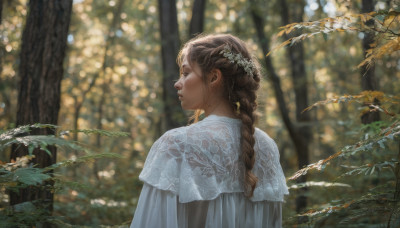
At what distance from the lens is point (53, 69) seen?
3.67 meters

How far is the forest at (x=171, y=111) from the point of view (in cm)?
253

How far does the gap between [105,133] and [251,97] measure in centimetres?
116

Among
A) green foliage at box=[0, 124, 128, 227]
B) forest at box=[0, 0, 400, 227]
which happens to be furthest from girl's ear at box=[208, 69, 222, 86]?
green foliage at box=[0, 124, 128, 227]

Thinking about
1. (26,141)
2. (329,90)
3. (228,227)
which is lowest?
(228,227)

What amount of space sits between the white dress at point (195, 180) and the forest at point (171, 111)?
512mm

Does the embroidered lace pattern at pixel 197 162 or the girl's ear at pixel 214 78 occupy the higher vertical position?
the girl's ear at pixel 214 78

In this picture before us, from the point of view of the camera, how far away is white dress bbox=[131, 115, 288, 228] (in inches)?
81.3

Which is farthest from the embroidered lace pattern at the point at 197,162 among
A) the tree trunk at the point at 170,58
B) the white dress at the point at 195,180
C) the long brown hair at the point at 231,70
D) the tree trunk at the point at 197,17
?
the tree trunk at the point at 170,58

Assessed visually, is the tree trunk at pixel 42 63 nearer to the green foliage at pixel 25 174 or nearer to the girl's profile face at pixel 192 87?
the green foliage at pixel 25 174

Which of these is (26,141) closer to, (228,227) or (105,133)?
(105,133)

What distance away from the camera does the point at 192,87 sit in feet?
8.16

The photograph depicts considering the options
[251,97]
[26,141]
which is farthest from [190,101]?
[26,141]

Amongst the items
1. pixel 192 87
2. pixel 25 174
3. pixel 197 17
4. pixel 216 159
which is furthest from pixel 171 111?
pixel 216 159

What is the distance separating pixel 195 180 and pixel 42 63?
2367mm
